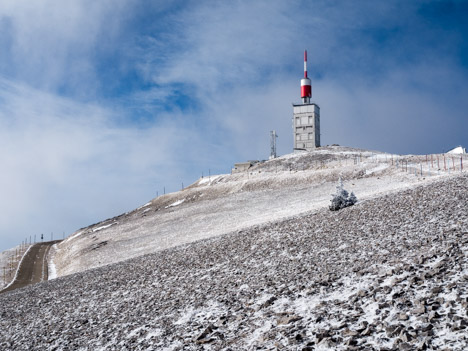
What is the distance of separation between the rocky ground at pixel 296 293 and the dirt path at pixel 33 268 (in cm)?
3178

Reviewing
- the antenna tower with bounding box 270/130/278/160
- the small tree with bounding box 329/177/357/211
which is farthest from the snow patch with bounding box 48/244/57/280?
the antenna tower with bounding box 270/130/278/160

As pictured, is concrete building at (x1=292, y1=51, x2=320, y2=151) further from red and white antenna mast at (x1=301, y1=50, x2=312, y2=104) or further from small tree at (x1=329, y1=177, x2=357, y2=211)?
small tree at (x1=329, y1=177, x2=357, y2=211)

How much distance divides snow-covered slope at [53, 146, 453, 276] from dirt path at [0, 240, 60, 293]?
2.83 m

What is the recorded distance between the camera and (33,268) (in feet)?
228

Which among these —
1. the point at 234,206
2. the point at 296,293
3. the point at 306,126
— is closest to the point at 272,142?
the point at 306,126

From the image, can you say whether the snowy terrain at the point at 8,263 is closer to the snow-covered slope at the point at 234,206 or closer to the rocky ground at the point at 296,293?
the snow-covered slope at the point at 234,206

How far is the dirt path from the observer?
58.8 meters

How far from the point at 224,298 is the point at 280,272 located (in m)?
2.91

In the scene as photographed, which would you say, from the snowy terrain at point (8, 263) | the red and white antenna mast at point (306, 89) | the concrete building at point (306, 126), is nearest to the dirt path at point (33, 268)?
the snowy terrain at point (8, 263)

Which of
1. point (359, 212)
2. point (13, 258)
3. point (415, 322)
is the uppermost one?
point (359, 212)

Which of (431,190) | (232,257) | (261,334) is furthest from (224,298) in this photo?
(431,190)

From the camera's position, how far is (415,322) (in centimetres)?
1009

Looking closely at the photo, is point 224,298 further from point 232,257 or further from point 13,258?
point 13,258

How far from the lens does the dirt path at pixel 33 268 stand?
58.8m
